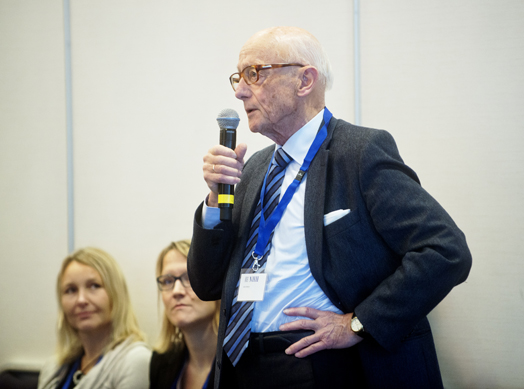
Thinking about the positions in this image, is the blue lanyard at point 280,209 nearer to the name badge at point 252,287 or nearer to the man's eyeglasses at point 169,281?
the name badge at point 252,287

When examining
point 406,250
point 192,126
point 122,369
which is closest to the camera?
point 406,250

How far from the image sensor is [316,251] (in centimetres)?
145

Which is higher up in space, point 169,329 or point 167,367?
point 169,329

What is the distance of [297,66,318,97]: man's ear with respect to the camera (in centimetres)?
167

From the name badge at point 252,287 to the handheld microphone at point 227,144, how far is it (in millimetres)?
204

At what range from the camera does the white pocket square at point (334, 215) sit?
146 centimetres

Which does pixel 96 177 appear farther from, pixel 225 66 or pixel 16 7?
pixel 16 7

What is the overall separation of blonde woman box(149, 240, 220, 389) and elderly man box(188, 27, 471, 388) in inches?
39.3

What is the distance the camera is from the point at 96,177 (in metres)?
3.22

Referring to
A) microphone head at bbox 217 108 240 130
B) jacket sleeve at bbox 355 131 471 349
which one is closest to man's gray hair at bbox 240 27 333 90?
microphone head at bbox 217 108 240 130

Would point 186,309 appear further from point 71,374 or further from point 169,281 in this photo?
point 71,374

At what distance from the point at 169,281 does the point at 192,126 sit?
98 centimetres

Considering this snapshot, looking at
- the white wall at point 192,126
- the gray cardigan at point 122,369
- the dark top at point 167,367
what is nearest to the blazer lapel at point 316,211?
the white wall at point 192,126

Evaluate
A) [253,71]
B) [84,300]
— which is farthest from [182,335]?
[253,71]
